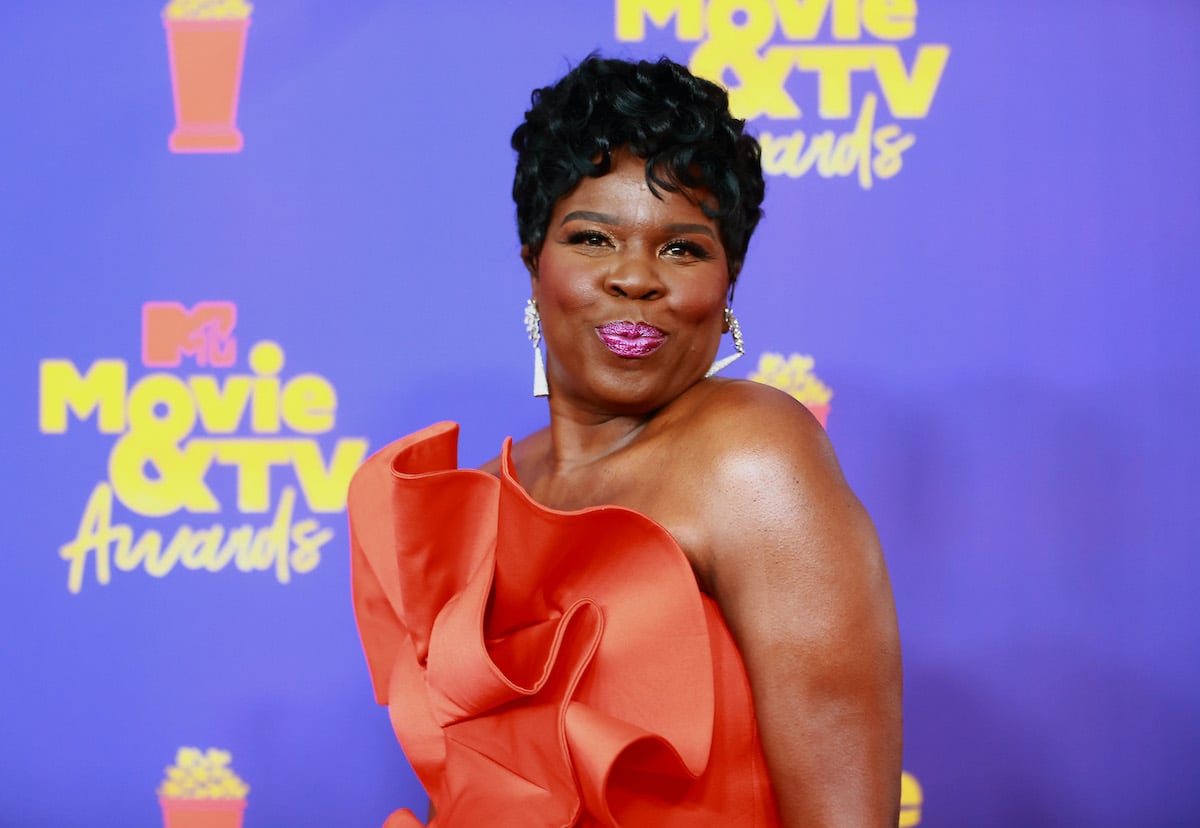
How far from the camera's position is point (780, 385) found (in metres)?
1.83

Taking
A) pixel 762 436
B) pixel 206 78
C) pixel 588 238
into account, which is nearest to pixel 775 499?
pixel 762 436

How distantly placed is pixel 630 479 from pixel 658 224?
8.7 inches

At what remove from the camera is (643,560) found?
0.92 metres

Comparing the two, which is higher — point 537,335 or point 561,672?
point 537,335

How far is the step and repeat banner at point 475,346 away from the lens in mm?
1804

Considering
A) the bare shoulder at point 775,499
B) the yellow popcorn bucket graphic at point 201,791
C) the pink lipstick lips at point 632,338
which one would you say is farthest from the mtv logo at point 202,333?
the bare shoulder at point 775,499

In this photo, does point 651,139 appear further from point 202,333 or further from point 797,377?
point 202,333

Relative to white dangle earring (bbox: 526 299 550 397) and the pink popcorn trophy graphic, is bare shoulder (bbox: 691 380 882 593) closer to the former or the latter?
white dangle earring (bbox: 526 299 550 397)

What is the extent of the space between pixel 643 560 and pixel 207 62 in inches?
52.4

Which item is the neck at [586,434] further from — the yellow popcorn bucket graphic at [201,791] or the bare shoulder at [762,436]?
the yellow popcorn bucket graphic at [201,791]

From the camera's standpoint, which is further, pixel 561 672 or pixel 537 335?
pixel 537 335

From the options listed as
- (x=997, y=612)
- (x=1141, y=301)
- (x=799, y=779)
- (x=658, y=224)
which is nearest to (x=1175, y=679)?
(x=997, y=612)

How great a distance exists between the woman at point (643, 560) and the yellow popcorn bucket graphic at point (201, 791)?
93 centimetres

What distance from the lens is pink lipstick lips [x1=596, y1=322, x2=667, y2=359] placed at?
997 millimetres
